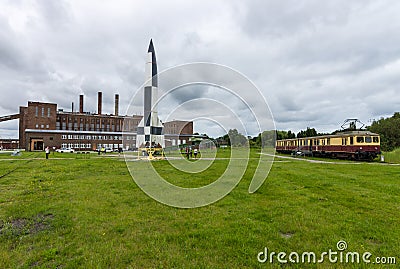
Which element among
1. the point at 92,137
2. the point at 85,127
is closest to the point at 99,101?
the point at 85,127

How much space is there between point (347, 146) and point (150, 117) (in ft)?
79.4

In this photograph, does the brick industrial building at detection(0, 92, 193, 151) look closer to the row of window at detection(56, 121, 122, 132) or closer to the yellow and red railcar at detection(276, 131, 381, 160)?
the row of window at detection(56, 121, 122, 132)

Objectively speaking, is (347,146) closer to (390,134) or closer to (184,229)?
(184,229)

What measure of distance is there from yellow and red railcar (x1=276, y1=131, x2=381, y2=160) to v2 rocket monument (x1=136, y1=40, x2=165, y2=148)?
22.8 meters

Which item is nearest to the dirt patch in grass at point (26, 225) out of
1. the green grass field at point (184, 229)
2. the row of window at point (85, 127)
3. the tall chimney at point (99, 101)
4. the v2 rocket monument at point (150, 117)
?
the green grass field at point (184, 229)

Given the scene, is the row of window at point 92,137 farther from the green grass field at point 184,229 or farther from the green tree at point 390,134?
the green tree at point 390,134

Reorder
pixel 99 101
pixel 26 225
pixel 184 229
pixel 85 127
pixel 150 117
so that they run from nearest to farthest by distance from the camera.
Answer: pixel 184 229 < pixel 26 225 < pixel 150 117 < pixel 85 127 < pixel 99 101

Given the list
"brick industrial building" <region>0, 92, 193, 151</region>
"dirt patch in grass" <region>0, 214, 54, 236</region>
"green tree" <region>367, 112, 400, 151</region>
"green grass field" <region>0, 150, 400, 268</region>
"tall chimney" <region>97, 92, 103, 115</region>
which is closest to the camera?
"green grass field" <region>0, 150, 400, 268</region>

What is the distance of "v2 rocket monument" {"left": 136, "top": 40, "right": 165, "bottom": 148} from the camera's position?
27.4m

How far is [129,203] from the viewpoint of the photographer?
7.77 meters

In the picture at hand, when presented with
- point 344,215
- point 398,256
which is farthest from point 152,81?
point 398,256

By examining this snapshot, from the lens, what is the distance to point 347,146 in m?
30.2

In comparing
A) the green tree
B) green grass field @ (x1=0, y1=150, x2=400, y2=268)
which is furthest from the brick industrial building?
green grass field @ (x1=0, y1=150, x2=400, y2=268)

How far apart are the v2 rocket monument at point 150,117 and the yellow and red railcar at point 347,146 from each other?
22.8 m
